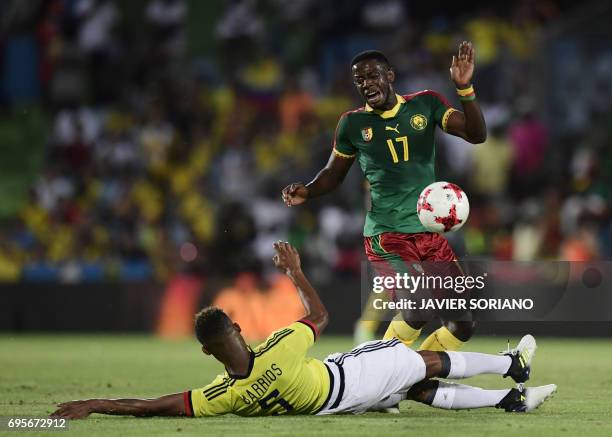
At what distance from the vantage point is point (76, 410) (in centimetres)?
771

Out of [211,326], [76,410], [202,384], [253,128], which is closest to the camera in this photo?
[211,326]

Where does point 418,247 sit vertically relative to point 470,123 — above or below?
below

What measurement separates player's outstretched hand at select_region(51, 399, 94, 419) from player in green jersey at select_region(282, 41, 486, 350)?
87.3 inches

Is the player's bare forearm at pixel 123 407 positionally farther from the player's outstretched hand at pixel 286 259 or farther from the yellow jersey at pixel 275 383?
the player's outstretched hand at pixel 286 259

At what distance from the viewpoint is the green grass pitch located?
7539 mm

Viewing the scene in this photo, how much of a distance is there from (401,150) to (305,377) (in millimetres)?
2071

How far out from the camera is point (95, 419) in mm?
8164

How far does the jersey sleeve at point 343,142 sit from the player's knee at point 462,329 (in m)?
1.49

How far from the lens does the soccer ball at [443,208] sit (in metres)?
8.63

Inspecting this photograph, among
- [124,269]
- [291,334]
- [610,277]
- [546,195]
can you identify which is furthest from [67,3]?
[291,334]

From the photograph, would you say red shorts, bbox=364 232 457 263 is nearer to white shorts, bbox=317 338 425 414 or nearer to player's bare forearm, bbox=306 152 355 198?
player's bare forearm, bbox=306 152 355 198

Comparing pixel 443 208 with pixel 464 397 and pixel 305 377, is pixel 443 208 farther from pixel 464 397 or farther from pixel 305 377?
pixel 305 377

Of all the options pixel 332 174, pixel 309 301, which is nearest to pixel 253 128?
pixel 332 174

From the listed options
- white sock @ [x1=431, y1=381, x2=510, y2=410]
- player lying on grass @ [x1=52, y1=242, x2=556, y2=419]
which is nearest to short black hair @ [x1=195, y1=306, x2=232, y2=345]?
player lying on grass @ [x1=52, y1=242, x2=556, y2=419]
